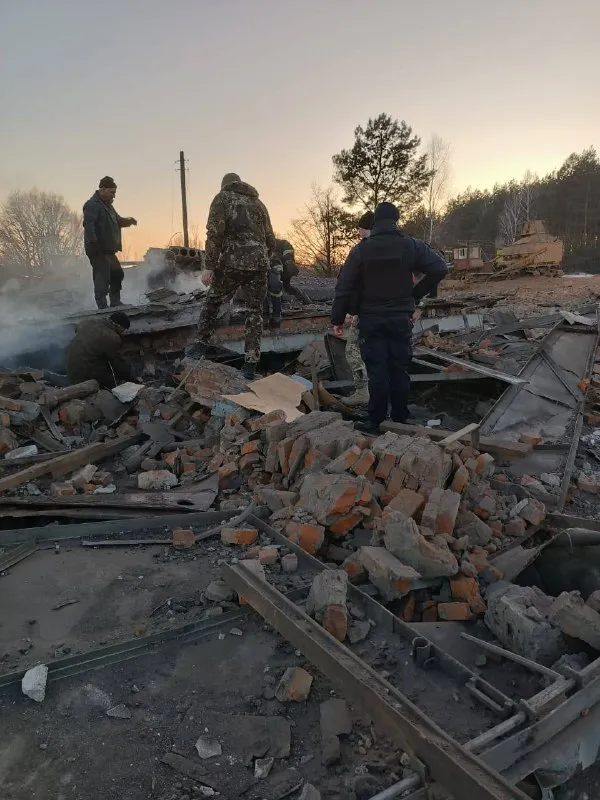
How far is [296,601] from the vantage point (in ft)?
9.13

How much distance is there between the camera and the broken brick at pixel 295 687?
221 centimetres

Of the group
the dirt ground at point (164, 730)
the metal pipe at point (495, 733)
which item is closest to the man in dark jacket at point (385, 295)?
the dirt ground at point (164, 730)

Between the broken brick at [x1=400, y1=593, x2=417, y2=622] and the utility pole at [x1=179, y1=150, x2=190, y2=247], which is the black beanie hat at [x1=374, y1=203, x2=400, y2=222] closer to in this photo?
the broken brick at [x1=400, y1=593, x2=417, y2=622]

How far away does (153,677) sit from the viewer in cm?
235

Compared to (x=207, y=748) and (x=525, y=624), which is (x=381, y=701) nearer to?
(x=207, y=748)

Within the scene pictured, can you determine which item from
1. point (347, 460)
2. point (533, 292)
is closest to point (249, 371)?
point (347, 460)

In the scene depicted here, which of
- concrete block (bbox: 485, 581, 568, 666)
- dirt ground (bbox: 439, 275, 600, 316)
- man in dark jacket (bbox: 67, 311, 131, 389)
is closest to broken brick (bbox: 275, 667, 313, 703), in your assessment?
concrete block (bbox: 485, 581, 568, 666)

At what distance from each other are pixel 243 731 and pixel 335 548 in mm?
1382

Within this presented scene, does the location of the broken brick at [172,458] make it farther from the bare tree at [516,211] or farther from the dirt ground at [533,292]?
the bare tree at [516,211]

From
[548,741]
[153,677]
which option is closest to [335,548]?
[153,677]

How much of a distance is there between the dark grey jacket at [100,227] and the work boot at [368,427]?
16.9 ft

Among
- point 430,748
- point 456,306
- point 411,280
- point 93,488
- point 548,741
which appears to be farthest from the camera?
point 456,306

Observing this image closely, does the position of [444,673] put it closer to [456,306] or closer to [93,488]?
[93,488]

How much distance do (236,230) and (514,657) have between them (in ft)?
16.8
